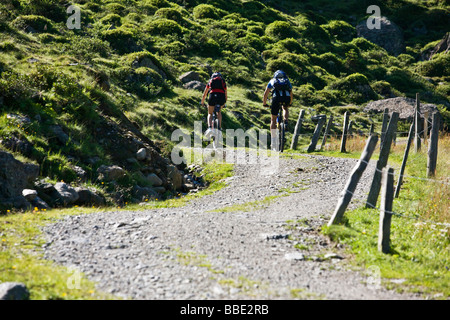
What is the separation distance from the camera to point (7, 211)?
786cm

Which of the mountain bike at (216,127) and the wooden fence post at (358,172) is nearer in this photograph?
the wooden fence post at (358,172)

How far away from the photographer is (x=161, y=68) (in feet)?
83.3

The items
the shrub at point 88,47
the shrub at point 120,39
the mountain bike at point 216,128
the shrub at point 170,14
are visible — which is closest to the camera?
the mountain bike at point 216,128

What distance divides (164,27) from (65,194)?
27.7 m

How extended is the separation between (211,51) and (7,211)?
2853 cm

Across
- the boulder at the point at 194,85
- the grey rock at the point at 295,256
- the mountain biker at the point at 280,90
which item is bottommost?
the grey rock at the point at 295,256

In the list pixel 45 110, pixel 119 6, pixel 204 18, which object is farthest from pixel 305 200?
pixel 204 18

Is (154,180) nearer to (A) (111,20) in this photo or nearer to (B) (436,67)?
(A) (111,20)

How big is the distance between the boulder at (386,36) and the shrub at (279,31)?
17875mm

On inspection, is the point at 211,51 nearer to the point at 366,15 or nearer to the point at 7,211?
the point at 7,211

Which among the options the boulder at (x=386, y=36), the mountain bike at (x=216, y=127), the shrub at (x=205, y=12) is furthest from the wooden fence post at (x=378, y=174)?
the boulder at (x=386, y=36)

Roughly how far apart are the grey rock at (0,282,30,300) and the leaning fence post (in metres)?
5.32

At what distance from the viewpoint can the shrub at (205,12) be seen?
138 feet

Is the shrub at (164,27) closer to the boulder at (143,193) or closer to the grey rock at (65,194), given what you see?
the boulder at (143,193)
